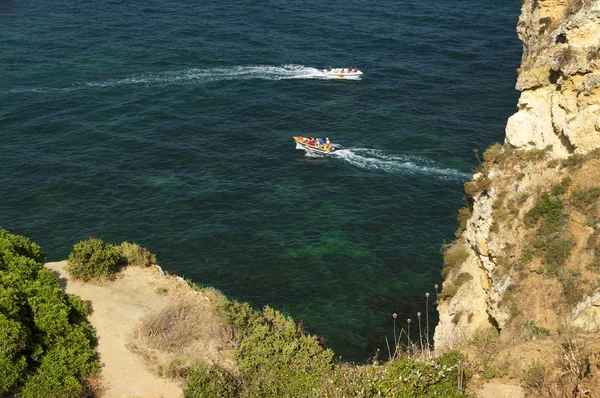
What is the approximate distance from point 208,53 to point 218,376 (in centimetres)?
6943

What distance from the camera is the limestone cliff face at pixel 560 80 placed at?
27609 mm

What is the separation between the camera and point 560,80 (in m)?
29.2

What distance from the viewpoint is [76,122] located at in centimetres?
6869

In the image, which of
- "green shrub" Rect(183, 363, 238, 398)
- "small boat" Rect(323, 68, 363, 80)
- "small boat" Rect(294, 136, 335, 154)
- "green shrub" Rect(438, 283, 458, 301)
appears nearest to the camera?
"green shrub" Rect(183, 363, 238, 398)

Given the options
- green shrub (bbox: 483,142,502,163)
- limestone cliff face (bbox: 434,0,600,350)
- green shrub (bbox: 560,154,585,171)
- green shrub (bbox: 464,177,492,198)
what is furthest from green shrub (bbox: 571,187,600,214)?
green shrub (bbox: 483,142,502,163)

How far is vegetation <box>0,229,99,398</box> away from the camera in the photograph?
872 inches

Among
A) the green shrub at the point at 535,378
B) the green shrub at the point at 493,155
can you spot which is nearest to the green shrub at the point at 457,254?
the green shrub at the point at 493,155

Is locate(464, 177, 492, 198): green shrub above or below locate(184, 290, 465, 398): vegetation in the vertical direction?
above

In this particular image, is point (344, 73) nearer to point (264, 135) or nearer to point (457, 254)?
point (264, 135)

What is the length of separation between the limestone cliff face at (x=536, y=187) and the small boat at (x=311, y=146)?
31.4 m

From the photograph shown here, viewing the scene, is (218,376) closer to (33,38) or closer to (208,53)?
(208,53)

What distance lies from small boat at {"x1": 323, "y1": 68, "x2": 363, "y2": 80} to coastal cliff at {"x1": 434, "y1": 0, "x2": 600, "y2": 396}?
150 ft

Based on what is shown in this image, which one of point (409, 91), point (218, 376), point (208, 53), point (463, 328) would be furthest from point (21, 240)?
point (208, 53)

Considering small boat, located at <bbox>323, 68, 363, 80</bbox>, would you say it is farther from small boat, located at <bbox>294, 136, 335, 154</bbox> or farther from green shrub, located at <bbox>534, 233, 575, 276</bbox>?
green shrub, located at <bbox>534, 233, 575, 276</bbox>
